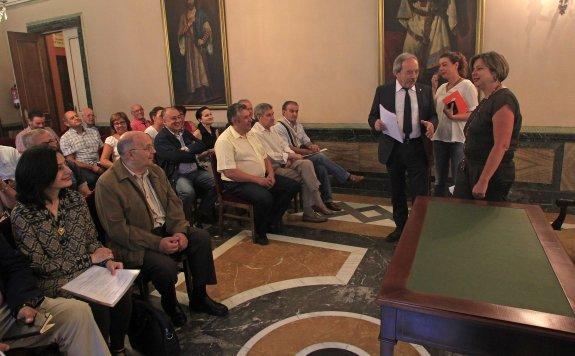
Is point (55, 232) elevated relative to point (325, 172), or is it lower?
elevated

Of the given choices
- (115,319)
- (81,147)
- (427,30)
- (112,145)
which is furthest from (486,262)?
(81,147)

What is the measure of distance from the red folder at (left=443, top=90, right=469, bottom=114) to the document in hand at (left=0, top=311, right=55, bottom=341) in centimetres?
321

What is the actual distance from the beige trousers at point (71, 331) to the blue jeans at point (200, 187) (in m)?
2.18

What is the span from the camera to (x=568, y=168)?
4.11 m

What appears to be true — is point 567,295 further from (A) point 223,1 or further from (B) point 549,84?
(A) point 223,1

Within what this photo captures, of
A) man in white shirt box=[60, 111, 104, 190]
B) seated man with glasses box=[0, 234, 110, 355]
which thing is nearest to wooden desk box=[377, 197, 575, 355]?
seated man with glasses box=[0, 234, 110, 355]

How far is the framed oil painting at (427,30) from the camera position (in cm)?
428

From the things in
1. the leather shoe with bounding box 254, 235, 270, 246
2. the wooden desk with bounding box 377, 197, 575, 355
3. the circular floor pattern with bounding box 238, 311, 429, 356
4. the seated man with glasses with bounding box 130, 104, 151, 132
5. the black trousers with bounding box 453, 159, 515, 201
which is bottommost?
the circular floor pattern with bounding box 238, 311, 429, 356

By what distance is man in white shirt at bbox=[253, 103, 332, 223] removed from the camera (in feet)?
13.6

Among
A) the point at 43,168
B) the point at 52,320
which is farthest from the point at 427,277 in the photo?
the point at 43,168

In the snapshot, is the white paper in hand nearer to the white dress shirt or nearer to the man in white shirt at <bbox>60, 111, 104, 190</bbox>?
the white dress shirt

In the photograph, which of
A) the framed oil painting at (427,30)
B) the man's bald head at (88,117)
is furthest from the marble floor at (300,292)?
the man's bald head at (88,117)

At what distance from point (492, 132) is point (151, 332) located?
218 centimetres

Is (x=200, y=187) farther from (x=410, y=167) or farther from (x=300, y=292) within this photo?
(x=410, y=167)
